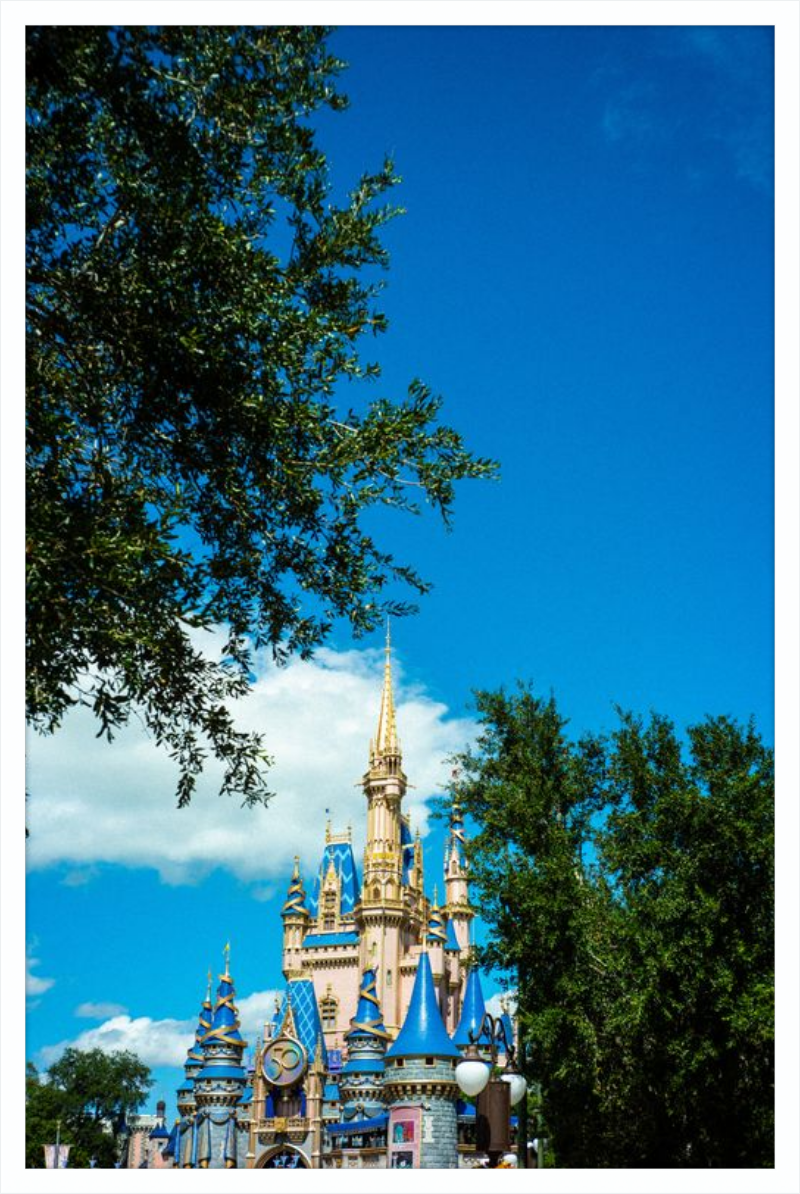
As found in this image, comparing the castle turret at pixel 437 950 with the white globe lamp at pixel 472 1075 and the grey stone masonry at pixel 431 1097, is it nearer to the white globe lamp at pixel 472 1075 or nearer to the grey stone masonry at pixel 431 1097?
the grey stone masonry at pixel 431 1097

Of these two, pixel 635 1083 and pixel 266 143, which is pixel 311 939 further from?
pixel 266 143

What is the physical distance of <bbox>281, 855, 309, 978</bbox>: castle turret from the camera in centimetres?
5966

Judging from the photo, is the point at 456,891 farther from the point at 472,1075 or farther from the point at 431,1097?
the point at 472,1075

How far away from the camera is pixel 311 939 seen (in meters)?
60.6

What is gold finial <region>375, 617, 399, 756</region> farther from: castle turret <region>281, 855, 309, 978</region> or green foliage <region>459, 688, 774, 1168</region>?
green foliage <region>459, 688, 774, 1168</region>

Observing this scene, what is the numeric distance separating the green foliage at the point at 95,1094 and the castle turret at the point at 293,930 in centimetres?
1577

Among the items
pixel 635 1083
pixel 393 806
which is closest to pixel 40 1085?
pixel 393 806

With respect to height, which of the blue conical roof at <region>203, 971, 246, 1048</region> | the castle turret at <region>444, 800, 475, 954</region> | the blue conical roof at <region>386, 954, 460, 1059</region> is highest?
the castle turret at <region>444, 800, 475, 954</region>

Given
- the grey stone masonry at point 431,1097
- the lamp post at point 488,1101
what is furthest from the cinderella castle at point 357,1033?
the lamp post at point 488,1101

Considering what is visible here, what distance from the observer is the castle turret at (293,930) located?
59.7m

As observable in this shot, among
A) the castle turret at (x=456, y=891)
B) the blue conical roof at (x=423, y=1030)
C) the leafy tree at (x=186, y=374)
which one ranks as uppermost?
the leafy tree at (x=186, y=374)

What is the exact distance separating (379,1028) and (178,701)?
38.4 m

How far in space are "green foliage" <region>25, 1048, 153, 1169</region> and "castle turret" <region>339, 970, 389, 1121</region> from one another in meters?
26.1

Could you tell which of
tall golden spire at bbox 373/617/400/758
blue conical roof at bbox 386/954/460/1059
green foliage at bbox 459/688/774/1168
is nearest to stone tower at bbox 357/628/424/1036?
tall golden spire at bbox 373/617/400/758
